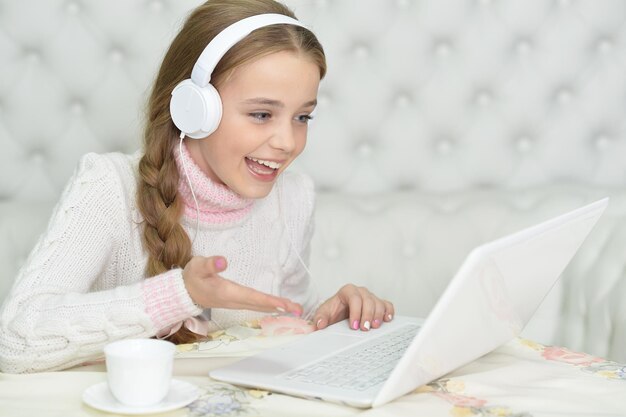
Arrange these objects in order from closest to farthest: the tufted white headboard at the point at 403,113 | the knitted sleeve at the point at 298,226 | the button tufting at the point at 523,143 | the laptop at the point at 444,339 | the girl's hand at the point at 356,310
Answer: the laptop at the point at 444,339 < the girl's hand at the point at 356,310 < the knitted sleeve at the point at 298,226 < the tufted white headboard at the point at 403,113 < the button tufting at the point at 523,143

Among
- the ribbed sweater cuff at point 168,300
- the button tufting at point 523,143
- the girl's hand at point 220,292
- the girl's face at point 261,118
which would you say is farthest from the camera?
the button tufting at point 523,143

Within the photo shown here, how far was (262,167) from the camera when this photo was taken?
4.86 feet

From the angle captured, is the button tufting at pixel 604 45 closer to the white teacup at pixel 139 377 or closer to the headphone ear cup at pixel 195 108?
the headphone ear cup at pixel 195 108

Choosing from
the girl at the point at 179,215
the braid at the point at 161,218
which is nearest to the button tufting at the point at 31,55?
the girl at the point at 179,215

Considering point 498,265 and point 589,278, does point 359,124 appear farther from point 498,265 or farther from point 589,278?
point 498,265

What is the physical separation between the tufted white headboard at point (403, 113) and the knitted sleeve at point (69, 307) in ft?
2.62

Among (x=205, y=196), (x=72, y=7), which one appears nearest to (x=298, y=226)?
(x=205, y=196)

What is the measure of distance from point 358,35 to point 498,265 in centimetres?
138

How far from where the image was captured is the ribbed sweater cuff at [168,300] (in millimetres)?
1139

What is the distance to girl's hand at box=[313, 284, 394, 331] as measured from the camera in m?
1.29

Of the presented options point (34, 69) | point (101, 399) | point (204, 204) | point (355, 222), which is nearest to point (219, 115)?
point (204, 204)

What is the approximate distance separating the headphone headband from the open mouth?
0.53 feet

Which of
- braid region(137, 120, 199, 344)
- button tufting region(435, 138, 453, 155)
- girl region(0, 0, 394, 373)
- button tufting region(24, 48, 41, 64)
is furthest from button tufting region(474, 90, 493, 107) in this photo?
button tufting region(24, 48, 41, 64)

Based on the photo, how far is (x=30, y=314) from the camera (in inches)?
46.8
